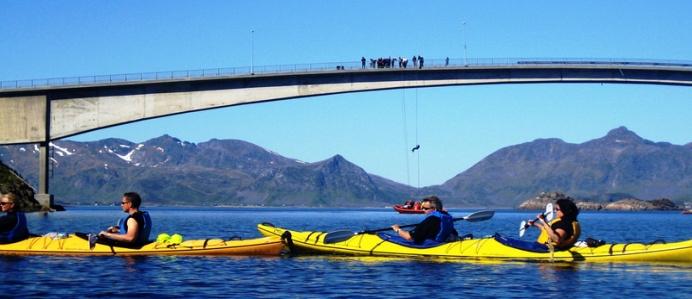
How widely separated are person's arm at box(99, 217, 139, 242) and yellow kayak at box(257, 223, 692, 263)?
402 centimetres

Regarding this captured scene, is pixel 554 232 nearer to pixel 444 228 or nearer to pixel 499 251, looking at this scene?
pixel 499 251

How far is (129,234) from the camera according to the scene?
955 inches

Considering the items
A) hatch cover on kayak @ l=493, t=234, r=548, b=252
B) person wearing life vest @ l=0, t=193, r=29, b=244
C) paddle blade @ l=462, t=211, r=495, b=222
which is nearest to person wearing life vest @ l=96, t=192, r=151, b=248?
person wearing life vest @ l=0, t=193, r=29, b=244

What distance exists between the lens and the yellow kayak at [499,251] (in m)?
24.0

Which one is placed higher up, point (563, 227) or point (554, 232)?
point (563, 227)

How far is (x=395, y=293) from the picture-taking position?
18.8 m

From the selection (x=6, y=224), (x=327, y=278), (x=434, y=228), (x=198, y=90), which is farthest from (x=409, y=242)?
(x=198, y=90)

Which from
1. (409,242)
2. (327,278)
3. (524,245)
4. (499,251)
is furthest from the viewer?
(409,242)

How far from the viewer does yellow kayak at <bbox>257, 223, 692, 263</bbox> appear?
944 inches

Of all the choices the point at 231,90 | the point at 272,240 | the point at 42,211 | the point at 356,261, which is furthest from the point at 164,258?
the point at 42,211

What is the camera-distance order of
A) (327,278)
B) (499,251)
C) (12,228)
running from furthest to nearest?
(12,228) → (499,251) → (327,278)

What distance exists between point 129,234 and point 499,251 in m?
8.79

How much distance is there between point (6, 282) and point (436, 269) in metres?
9.12

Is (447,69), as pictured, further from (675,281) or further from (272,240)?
→ (675,281)
